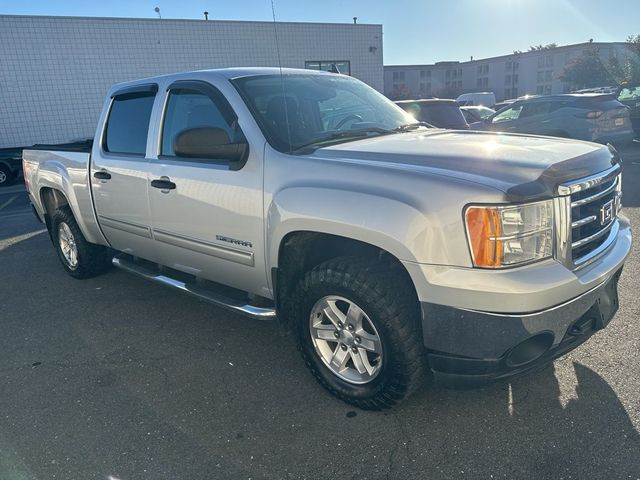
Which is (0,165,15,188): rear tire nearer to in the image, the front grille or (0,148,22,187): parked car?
(0,148,22,187): parked car

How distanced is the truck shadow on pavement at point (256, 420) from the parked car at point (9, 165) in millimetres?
12167

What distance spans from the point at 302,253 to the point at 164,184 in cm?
133

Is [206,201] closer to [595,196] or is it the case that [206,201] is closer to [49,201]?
[595,196]

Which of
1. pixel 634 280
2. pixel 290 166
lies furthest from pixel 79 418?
pixel 634 280

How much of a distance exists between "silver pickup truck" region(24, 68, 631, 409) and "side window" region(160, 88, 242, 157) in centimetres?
1

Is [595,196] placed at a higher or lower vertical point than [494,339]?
higher

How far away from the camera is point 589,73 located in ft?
140

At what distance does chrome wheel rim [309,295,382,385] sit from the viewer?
2.77m

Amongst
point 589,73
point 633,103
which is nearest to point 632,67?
point 589,73

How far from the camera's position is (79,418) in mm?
2939

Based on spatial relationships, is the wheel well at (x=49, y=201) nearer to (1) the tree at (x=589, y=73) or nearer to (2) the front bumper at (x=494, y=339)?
(2) the front bumper at (x=494, y=339)

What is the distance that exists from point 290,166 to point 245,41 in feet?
63.2

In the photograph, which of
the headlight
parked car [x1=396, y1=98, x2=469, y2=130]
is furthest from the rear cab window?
parked car [x1=396, y1=98, x2=469, y2=130]

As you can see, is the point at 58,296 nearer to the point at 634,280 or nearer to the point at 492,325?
the point at 492,325
